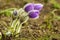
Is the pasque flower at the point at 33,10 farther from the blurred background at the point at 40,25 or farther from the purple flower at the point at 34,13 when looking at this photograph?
the blurred background at the point at 40,25

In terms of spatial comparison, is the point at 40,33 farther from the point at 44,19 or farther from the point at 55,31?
the point at 44,19

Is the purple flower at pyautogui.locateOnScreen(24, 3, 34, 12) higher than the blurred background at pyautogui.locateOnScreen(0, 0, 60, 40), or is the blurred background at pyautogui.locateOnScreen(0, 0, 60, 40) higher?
the purple flower at pyautogui.locateOnScreen(24, 3, 34, 12)

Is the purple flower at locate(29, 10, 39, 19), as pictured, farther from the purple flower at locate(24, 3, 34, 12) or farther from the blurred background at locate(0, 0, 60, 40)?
the blurred background at locate(0, 0, 60, 40)

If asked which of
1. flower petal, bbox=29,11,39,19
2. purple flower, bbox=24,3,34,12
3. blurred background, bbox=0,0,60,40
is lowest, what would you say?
blurred background, bbox=0,0,60,40

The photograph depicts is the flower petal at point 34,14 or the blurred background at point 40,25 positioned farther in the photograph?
the blurred background at point 40,25

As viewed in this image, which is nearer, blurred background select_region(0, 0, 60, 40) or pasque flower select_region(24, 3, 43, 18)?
pasque flower select_region(24, 3, 43, 18)

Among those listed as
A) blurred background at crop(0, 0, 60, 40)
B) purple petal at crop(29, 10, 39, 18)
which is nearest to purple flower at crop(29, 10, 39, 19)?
purple petal at crop(29, 10, 39, 18)

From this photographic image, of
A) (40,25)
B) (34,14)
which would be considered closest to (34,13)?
(34,14)

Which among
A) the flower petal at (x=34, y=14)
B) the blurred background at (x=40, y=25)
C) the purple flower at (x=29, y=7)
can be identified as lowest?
the blurred background at (x=40, y=25)

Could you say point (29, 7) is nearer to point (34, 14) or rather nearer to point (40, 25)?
point (34, 14)

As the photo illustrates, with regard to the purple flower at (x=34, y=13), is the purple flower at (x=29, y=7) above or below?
above

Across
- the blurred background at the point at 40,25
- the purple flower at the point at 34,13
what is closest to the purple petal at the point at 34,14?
the purple flower at the point at 34,13
